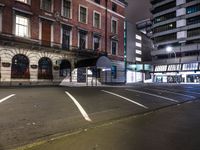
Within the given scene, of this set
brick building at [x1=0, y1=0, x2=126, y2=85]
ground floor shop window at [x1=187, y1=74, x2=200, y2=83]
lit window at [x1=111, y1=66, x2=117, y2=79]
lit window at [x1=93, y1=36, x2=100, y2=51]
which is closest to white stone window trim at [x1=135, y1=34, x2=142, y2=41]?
ground floor shop window at [x1=187, y1=74, x2=200, y2=83]

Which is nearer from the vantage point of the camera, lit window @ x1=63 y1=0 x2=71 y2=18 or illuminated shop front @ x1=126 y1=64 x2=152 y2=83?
lit window @ x1=63 y1=0 x2=71 y2=18

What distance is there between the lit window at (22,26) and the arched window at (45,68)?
3.98 meters

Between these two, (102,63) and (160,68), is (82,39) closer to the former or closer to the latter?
(102,63)

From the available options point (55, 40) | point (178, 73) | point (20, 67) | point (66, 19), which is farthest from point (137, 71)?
point (20, 67)

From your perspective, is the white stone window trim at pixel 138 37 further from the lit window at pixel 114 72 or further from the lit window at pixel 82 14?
the lit window at pixel 82 14

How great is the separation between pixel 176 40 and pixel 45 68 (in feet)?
160

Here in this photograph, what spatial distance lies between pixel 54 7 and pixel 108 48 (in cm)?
1259

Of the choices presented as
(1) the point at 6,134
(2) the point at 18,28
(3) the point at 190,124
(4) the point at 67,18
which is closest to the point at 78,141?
(1) the point at 6,134

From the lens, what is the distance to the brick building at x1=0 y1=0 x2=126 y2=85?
2333 centimetres

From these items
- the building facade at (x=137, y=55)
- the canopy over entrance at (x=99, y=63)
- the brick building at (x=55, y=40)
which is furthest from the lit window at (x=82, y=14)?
the building facade at (x=137, y=55)

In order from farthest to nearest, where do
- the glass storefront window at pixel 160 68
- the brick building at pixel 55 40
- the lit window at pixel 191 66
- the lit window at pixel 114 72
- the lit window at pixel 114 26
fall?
the glass storefront window at pixel 160 68
the lit window at pixel 191 66
the lit window at pixel 114 26
the lit window at pixel 114 72
the brick building at pixel 55 40

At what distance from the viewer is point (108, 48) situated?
36.2m

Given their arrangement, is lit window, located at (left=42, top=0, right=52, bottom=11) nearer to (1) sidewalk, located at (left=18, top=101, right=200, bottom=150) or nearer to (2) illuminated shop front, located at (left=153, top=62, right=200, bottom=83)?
(1) sidewalk, located at (left=18, top=101, right=200, bottom=150)

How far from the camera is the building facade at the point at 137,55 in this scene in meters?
68.8
